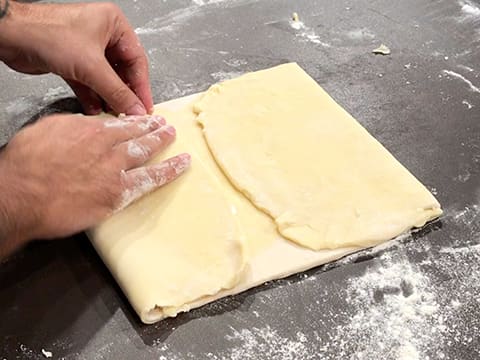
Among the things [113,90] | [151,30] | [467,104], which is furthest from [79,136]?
[467,104]

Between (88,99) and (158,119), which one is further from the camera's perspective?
(88,99)

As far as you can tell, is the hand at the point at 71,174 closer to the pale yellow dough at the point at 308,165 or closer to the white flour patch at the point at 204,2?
the pale yellow dough at the point at 308,165

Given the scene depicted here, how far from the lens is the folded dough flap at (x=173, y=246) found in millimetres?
1136

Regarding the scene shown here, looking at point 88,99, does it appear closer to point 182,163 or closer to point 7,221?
point 182,163

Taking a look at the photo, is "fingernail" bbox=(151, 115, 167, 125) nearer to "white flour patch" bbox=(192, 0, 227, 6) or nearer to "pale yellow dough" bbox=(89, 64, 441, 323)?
"pale yellow dough" bbox=(89, 64, 441, 323)

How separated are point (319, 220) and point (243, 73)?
2.06 ft

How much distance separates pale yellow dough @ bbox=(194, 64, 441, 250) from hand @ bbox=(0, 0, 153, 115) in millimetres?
180

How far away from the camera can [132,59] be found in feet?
4.99

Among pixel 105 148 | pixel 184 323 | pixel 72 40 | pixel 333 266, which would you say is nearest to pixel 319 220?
pixel 333 266

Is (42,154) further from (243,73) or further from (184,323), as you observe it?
(243,73)

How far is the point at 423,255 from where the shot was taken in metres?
1.28

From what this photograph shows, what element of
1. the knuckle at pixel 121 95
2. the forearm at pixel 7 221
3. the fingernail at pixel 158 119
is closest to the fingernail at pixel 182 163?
the fingernail at pixel 158 119

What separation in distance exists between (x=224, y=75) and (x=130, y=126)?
0.49 m

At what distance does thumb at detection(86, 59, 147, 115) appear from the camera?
1.40 meters
